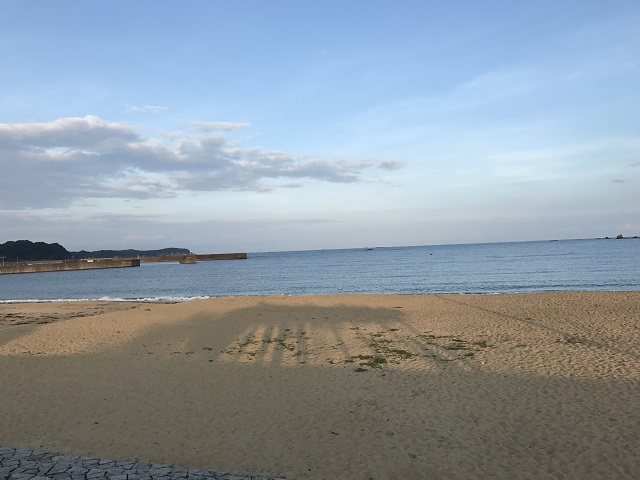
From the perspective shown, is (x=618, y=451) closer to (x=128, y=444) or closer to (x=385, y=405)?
(x=385, y=405)

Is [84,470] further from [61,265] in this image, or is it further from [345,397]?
[61,265]

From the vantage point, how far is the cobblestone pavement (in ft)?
16.3

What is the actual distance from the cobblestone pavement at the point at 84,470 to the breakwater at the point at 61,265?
93.8 metres

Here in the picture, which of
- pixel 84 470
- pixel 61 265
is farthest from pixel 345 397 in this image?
pixel 61 265

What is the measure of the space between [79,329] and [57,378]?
24.2ft

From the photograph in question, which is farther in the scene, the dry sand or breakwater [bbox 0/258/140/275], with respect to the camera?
breakwater [bbox 0/258/140/275]

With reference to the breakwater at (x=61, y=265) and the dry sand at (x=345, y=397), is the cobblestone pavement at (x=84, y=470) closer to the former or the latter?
the dry sand at (x=345, y=397)

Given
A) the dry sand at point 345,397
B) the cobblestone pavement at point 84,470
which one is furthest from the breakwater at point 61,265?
the cobblestone pavement at point 84,470

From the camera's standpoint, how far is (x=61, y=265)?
303ft

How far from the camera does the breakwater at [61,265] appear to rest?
84.6m

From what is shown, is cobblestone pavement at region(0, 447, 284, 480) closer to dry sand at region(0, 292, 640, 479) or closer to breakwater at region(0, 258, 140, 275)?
dry sand at region(0, 292, 640, 479)

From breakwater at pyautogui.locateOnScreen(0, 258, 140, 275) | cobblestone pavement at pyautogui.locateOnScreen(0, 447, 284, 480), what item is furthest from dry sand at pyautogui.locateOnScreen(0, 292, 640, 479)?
breakwater at pyautogui.locateOnScreen(0, 258, 140, 275)

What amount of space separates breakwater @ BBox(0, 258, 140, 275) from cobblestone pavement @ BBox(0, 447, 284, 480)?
93.8 metres

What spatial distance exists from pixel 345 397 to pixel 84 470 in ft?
14.1
